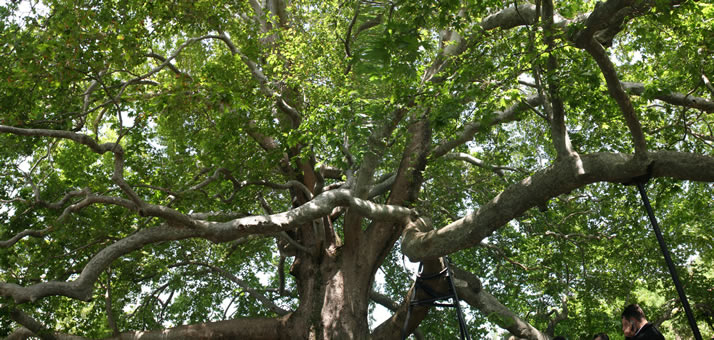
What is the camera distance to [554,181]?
6.00m

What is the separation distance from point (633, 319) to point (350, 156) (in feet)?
15.8

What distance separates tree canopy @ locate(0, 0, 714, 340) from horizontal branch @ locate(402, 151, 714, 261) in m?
0.02

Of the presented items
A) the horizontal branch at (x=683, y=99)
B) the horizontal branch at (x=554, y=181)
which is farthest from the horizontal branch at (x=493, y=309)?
the horizontal branch at (x=683, y=99)

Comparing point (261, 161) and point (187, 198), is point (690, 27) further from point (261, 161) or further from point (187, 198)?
point (187, 198)

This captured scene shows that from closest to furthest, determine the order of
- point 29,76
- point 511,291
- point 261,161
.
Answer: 1. point 29,76
2. point 261,161
3. point 511,291

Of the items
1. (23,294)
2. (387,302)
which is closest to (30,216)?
(23,294)

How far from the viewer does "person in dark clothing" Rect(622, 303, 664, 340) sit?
15.8 ft

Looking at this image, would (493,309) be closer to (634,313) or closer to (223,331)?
(634,313)

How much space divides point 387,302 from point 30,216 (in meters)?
6.99

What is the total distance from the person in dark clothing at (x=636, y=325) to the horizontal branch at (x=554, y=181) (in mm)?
1518

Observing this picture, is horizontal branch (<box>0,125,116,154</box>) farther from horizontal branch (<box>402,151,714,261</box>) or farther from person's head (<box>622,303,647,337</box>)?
person's head (<box>622,303,647,337</box>)

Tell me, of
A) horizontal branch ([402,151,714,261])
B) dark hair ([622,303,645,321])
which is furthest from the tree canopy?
dark hair ([622,303,645,321])

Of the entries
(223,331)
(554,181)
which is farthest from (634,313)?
(223,331)

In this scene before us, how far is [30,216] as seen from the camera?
28.2 ft
